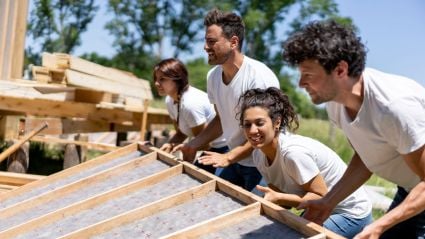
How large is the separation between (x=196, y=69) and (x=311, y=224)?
38555 mm

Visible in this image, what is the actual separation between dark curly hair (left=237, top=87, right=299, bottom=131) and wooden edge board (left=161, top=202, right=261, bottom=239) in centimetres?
63

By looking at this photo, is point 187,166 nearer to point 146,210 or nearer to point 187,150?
point 187,150

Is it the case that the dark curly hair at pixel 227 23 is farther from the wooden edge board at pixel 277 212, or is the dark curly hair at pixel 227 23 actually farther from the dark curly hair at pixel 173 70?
the wooden edge board at pixel 277 212

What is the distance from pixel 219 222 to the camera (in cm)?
274

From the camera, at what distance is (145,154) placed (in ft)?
15.1

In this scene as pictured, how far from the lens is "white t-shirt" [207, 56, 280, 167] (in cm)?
399

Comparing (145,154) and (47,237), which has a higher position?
(145,154)

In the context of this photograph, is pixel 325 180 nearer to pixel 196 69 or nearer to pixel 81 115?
pixel 81 115

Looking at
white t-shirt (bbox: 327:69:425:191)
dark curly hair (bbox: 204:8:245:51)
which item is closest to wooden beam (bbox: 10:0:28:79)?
dark curly hair (bbox: 204:8:245:51)

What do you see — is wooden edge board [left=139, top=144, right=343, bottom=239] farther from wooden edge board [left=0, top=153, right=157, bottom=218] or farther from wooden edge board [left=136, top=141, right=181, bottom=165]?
wooden edge board [left=0, top=153, right=157, bottom=218]

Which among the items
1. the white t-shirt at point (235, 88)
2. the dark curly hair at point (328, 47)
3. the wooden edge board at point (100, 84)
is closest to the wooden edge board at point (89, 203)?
the white t-shirt at point (235, 88)

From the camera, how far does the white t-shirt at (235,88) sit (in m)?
3.99

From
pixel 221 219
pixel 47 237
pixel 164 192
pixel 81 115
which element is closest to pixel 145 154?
pixel 164 192

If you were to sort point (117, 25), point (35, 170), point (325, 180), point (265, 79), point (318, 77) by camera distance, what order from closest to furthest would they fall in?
point (318, 77) → point (325, 180) → point (265, 79) → point (35, 170) → point (117, 25)
